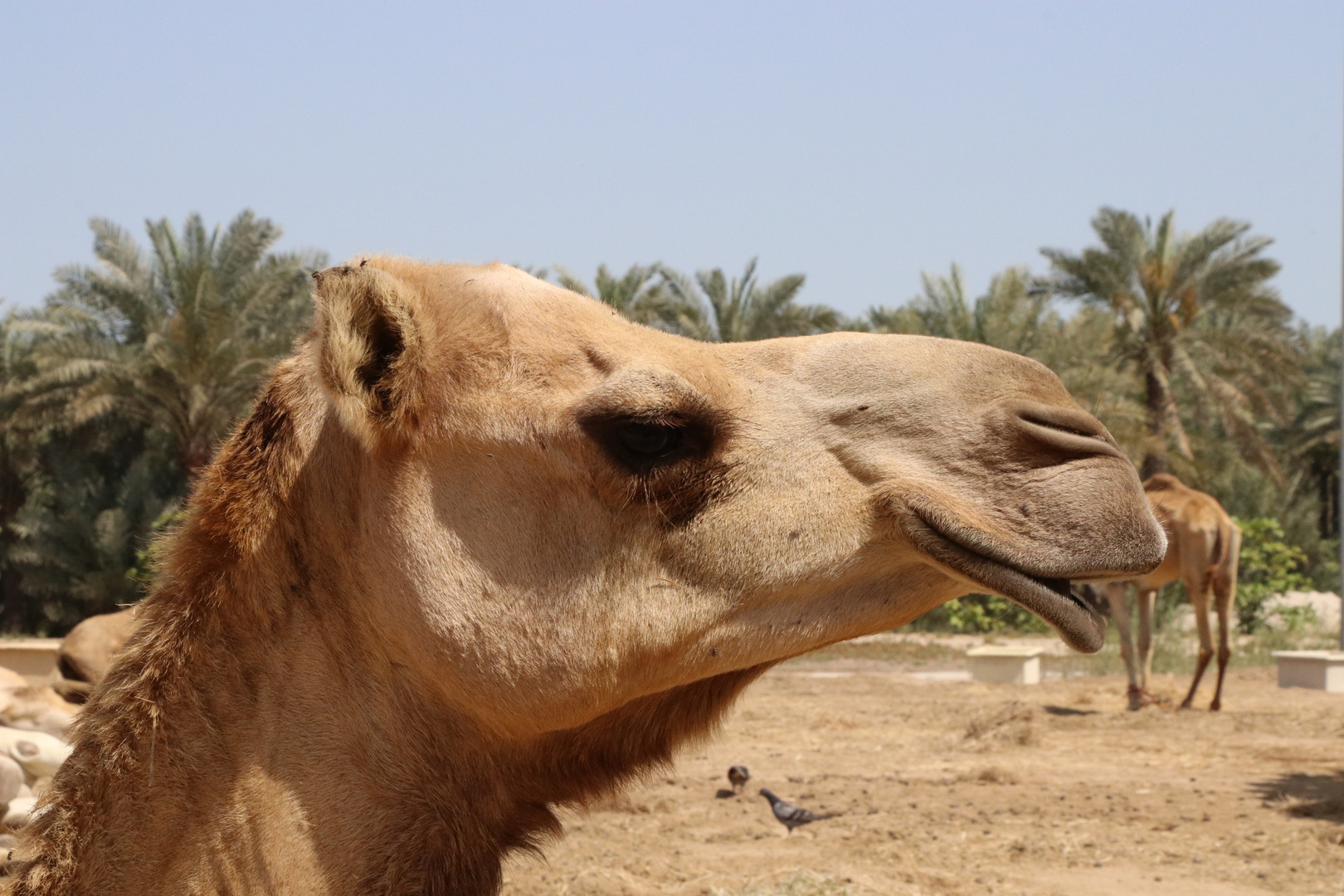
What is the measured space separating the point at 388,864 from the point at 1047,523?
109 cm

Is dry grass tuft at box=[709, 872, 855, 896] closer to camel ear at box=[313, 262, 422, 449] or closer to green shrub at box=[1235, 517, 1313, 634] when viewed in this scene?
camel ear at box=[313, 262, 422, 449]

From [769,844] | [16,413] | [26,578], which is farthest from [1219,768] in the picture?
[26,578]

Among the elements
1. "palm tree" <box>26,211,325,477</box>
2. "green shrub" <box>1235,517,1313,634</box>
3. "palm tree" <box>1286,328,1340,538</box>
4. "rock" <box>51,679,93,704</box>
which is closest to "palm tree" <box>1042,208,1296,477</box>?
"green shrub" <box>1235,517,1313,634</box>

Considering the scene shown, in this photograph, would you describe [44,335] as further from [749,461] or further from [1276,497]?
[1276,497]

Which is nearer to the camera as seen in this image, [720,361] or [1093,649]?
[1093,649]

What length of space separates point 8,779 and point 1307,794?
290 inches

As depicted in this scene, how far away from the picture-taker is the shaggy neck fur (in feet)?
6.08

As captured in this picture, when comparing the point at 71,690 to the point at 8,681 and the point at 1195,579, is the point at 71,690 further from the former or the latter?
the point at 1195,579

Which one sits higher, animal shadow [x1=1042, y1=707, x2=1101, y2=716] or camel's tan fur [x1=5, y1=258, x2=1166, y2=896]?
camel's tan fur [x1=5, y1=258, x2=1166, y2=896]

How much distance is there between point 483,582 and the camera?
186 cm

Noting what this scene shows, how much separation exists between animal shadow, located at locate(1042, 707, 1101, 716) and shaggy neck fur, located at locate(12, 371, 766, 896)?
11.0m

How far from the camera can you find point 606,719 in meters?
1.96

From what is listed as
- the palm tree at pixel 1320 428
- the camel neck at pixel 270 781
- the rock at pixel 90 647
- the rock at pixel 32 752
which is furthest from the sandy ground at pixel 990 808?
the palm tree at pixel 1320 428

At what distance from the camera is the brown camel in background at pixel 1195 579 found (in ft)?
40.0
